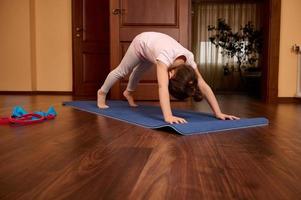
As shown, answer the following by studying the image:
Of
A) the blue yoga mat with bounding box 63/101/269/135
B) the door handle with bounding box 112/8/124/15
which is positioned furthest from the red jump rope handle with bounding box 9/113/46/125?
the door handle with bounding box 112/8/124/15

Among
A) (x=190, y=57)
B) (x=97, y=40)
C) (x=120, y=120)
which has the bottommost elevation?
(x=120, y=120)

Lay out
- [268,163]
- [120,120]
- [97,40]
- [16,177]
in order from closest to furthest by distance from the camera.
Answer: [16,177]
[268,163]
[120,120]
[97,40]

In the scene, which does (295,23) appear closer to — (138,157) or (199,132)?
(199,132)

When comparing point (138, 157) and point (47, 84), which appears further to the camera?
point (47, 84)

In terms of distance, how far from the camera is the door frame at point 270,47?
12.4ft

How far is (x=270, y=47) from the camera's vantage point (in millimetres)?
3869

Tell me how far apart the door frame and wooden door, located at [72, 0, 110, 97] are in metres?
1.13

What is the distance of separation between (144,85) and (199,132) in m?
2.17

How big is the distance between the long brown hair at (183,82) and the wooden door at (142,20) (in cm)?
181

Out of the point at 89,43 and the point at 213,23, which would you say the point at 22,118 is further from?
the point at 213,23

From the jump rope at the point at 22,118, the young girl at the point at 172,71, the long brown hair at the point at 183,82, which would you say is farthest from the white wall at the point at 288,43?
the jump rope at the point at 22,118

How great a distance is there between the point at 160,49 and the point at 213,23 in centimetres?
684

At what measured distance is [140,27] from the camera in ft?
12.4

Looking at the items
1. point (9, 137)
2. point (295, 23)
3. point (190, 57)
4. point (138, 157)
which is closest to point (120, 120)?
point (190, 57)
